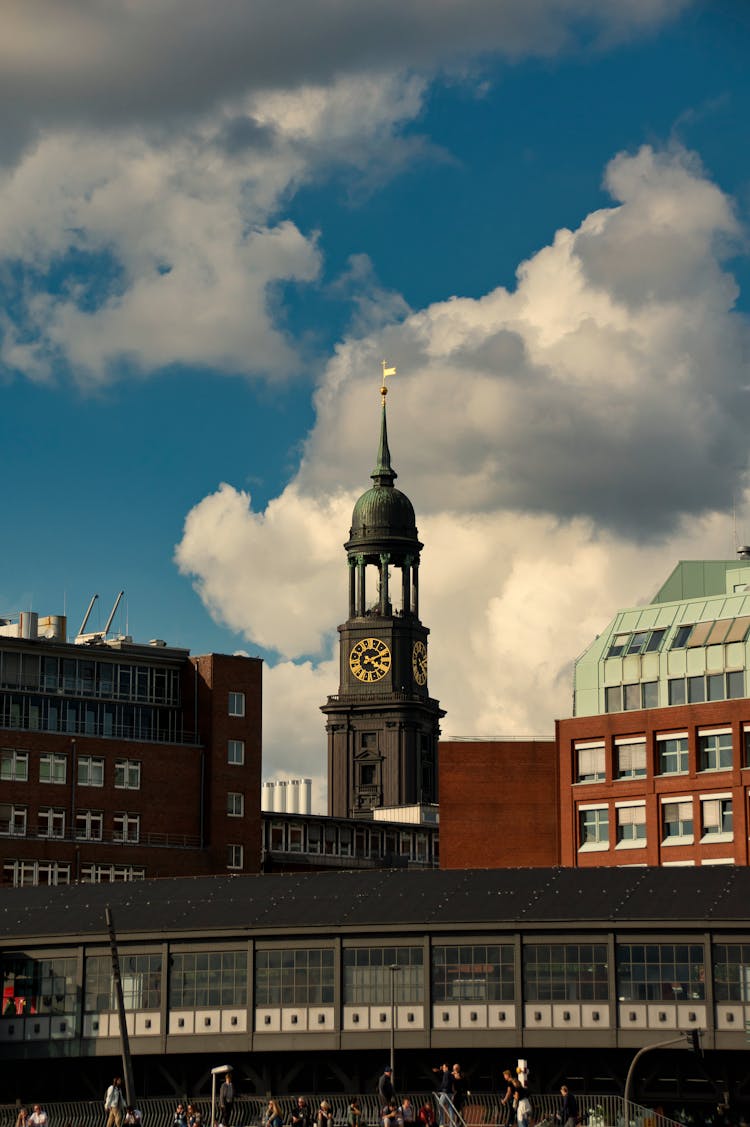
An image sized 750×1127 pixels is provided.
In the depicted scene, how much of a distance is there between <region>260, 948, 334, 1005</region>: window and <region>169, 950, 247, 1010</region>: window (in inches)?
31.1

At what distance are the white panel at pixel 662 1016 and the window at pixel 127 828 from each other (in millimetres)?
53321

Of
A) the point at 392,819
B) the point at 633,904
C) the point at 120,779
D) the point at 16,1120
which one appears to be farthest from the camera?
the point at 392,819

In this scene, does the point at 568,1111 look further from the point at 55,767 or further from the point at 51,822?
the point at 55,767

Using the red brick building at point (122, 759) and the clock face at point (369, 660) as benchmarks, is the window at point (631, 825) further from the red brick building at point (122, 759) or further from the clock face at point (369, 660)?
the clock face at point (369, 660)

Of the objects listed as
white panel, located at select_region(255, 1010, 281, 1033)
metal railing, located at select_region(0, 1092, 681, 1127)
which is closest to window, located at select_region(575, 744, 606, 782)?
white panel, located at select_region(255, 1010, 281, 1033)

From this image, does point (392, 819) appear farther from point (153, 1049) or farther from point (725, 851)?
point (153, 1049)

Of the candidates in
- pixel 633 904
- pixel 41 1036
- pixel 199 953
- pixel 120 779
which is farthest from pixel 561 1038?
pixel 120 779

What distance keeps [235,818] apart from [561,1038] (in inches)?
2089

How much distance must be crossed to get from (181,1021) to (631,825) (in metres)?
30.5

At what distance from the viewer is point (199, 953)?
307 feet

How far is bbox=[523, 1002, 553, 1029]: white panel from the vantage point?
88062 mm

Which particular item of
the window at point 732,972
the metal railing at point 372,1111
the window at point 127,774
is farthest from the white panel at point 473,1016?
the window at point 127,774

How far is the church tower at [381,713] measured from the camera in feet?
632

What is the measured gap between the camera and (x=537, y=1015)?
88.2 meters
